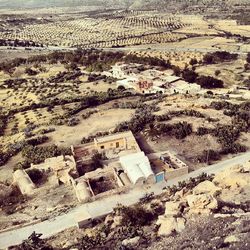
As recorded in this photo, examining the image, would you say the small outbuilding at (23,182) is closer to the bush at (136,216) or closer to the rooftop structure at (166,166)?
the bush at (136,216)

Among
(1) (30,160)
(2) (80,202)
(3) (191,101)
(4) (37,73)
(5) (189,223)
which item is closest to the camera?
(5) (189,223)

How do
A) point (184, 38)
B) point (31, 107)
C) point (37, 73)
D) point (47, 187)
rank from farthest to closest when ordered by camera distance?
point (184, 38)
point (37, 73)
point (31, 107)
point (47, 187)

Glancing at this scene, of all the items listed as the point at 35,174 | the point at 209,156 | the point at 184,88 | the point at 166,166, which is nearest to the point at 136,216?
the point at 166,166

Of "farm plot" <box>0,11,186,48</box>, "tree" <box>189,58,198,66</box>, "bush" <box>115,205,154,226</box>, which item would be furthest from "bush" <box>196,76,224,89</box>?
"farm plot" <box>0,11,186,48</box>

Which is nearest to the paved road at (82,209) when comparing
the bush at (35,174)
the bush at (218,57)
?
the bush at (35,174)

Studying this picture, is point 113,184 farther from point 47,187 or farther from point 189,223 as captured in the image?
point 189,223

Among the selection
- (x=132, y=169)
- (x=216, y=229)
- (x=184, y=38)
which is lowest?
(x=184, y=38)

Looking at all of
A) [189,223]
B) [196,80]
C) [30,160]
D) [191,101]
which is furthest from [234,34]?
[189,223]
